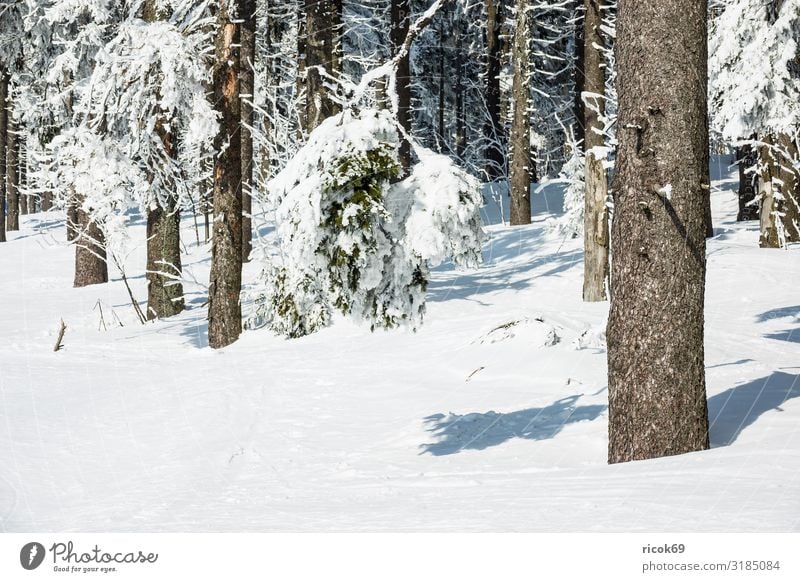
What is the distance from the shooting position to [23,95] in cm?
3266

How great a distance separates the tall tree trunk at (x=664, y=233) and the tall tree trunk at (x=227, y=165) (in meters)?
6.75

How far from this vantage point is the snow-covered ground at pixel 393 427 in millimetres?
4594

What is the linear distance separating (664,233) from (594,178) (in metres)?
8.13

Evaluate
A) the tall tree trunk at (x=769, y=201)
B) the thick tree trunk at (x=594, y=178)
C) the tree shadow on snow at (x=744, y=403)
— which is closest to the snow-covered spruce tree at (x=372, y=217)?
the tree shadow on snow at (x=744, y=403)

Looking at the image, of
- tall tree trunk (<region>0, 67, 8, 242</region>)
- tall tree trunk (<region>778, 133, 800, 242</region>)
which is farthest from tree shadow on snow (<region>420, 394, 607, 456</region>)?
tall tree trunk (<region>0, 67, 8, 242</region>)

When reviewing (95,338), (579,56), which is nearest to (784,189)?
(579,56)

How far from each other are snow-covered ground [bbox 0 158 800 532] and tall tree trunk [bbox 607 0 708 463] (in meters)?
0.33

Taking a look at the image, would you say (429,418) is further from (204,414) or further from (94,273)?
(94,273)

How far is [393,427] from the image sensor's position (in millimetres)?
7512

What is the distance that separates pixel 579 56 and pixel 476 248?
69.9ft

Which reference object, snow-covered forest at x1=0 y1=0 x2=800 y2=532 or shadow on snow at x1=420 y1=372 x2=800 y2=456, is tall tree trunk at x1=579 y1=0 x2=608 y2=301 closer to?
snow-covered forest at x1=0 y1=0 x2=800 y2=532

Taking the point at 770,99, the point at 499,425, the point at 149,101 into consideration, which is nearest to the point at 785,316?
the point at 770,99

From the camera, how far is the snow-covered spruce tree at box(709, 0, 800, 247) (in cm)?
1697

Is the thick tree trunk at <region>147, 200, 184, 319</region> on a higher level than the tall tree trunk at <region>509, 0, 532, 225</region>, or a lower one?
lower
